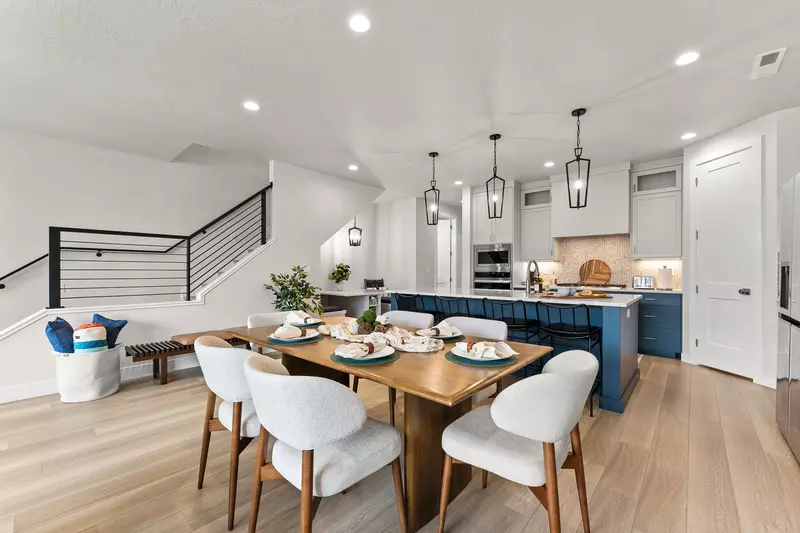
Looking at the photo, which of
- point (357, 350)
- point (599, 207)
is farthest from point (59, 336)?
point (599, 207)

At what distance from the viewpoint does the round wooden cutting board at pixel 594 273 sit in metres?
5.50

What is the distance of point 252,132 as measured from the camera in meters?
4.00

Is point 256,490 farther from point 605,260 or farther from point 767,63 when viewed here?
point 605,260

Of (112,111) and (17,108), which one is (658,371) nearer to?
(112,111)

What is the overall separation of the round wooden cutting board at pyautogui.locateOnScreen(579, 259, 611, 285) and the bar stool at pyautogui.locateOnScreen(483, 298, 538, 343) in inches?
103

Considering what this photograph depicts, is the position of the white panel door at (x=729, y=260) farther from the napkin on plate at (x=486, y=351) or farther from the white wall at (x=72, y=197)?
the white wall at (x=72, y=197)

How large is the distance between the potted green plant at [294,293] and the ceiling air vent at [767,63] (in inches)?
193

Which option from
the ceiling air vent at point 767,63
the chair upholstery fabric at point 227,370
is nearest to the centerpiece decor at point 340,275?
the chair upholstery fabric at point 227,370

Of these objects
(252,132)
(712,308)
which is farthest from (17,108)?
(712,308)

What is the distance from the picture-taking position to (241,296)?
185 inches

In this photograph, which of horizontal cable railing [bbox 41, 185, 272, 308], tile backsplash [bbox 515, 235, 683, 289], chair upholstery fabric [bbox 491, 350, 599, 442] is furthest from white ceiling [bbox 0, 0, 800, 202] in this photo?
chair upholstery fabric [bbox 491, 350, 599, 442]

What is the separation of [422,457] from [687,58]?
10.6 ft

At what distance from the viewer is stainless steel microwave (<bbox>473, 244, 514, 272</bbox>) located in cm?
616

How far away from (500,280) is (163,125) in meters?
5.24
